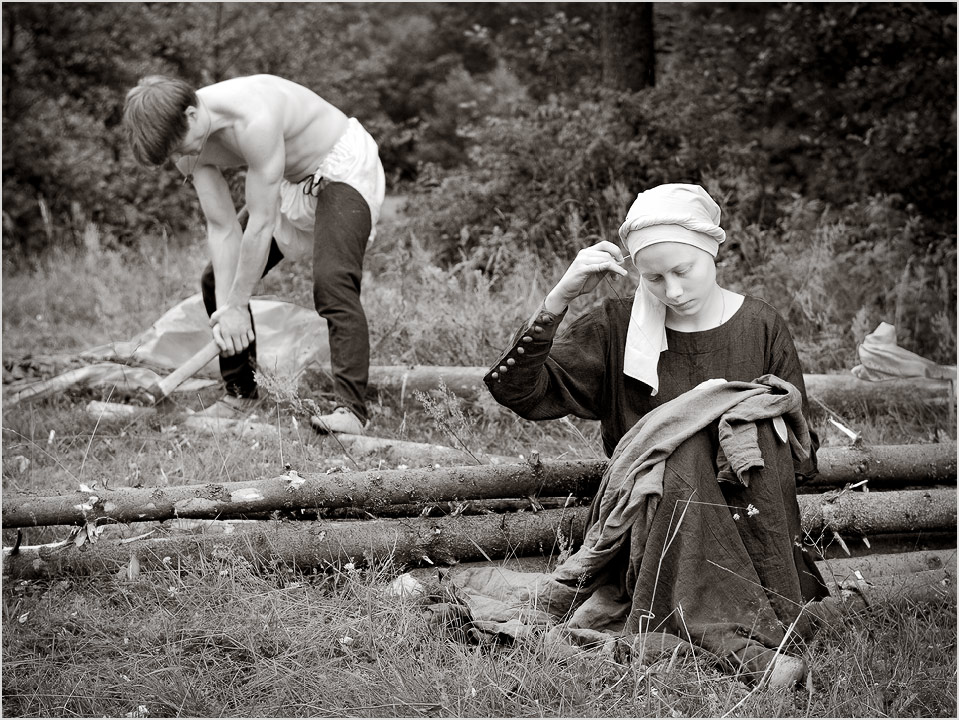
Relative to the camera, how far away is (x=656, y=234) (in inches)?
109

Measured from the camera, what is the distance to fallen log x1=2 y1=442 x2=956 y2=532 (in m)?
3.39

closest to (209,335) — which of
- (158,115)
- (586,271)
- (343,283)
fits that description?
(343,283)

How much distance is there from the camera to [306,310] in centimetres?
553

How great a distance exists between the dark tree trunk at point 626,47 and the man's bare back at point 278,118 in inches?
169

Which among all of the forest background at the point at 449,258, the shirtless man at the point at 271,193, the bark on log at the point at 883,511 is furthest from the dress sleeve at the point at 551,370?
the shirtless man at the point at 271,193

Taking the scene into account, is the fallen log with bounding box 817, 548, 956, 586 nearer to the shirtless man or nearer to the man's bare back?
the shirtless man

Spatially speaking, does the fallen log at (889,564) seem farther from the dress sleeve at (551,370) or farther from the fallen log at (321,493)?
the dress sleeve at (551,370)

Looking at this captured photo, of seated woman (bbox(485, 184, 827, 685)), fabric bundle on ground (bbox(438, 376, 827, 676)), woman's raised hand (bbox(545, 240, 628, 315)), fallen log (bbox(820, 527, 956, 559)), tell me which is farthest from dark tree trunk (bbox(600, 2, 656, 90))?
fabric bundle on ground (bbox(438, 376, 827, 676))

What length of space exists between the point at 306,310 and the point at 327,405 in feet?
3.06

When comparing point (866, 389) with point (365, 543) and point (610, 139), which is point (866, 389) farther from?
point (610, 139)

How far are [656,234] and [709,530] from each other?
84cm

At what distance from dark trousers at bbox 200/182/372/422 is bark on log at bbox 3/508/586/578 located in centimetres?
125

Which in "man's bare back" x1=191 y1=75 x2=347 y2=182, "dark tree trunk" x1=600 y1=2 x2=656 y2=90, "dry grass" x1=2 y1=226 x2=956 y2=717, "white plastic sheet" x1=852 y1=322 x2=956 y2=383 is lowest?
"dry grass" x1=2 y1=226 x2=956 y2=717

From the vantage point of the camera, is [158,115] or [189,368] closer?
[158,115]
